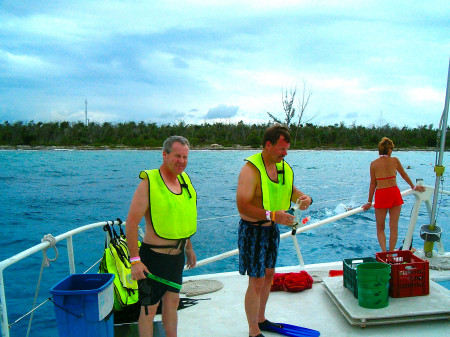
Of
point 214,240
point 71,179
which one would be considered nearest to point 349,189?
point 214,240

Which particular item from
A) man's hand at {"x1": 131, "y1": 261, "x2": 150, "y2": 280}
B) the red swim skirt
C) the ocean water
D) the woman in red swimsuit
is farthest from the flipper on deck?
the ocean water

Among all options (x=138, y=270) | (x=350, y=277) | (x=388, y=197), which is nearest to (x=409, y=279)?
(x=350, y=277)

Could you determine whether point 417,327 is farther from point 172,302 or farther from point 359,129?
point 359,129

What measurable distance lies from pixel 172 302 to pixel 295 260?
8.42m

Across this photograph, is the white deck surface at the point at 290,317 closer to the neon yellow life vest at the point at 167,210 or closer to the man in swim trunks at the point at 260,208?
the man in swim trunks at the point at 260,208

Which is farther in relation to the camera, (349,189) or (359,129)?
(359,129)

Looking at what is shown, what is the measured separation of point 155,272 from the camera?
96.9 inches

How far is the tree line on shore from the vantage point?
80.6m

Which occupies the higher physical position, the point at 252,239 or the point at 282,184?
the point at 282,184

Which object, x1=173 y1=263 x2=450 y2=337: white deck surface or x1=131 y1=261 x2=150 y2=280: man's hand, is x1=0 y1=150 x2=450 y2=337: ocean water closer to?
x1=173 y1=263 x2=450 y2=337: white deck surface

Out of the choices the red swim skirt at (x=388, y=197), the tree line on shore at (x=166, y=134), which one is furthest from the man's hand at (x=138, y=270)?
the tree line on shore at (x=166, y=134)

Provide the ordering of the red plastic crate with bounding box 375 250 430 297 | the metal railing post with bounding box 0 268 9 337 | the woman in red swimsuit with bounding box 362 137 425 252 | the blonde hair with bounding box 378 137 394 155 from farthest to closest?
1. the blonde hair with bounding box 378 137 394 155
2. the woman in red swimsuit with bounding box 362 137 425 252
3. the red plastic crate with bounding box 375 250 430 297
4. the metal railing post with bounding box 0 268 9 337

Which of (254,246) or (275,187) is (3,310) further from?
(275,187)

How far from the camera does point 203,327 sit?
3.17 metres
